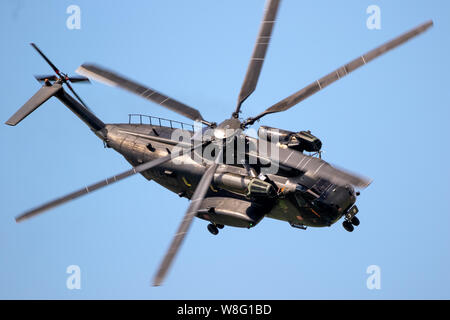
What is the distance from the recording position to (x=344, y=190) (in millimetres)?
30734

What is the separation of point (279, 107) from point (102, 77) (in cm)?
806

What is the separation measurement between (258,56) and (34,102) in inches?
447

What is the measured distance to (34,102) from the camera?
3434 cm

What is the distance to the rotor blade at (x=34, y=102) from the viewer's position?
1305 inches

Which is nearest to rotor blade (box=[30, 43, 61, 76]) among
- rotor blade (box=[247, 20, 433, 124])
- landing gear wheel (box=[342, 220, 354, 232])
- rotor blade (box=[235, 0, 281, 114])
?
rotor blade (box=[235, 0, 281, 114])

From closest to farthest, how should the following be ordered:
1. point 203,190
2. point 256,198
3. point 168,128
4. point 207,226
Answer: point 203,190, point 256,198, point 207,226, point 168,128

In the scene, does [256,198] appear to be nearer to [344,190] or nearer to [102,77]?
[344,190]

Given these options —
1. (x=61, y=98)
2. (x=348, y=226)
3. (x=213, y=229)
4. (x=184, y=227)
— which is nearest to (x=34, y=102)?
(x=61, y=98)

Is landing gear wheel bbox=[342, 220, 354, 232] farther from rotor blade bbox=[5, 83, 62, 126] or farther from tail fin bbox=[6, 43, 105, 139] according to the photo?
rotor blade bbox=[5, 83, 62, 126]

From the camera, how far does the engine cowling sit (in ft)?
101

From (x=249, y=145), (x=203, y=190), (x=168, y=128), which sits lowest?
(x=203, y=190)

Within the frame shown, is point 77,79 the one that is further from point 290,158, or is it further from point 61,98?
point 290,158

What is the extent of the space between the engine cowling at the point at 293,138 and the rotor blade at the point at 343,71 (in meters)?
1.94

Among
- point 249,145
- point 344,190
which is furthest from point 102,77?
point 344,190
